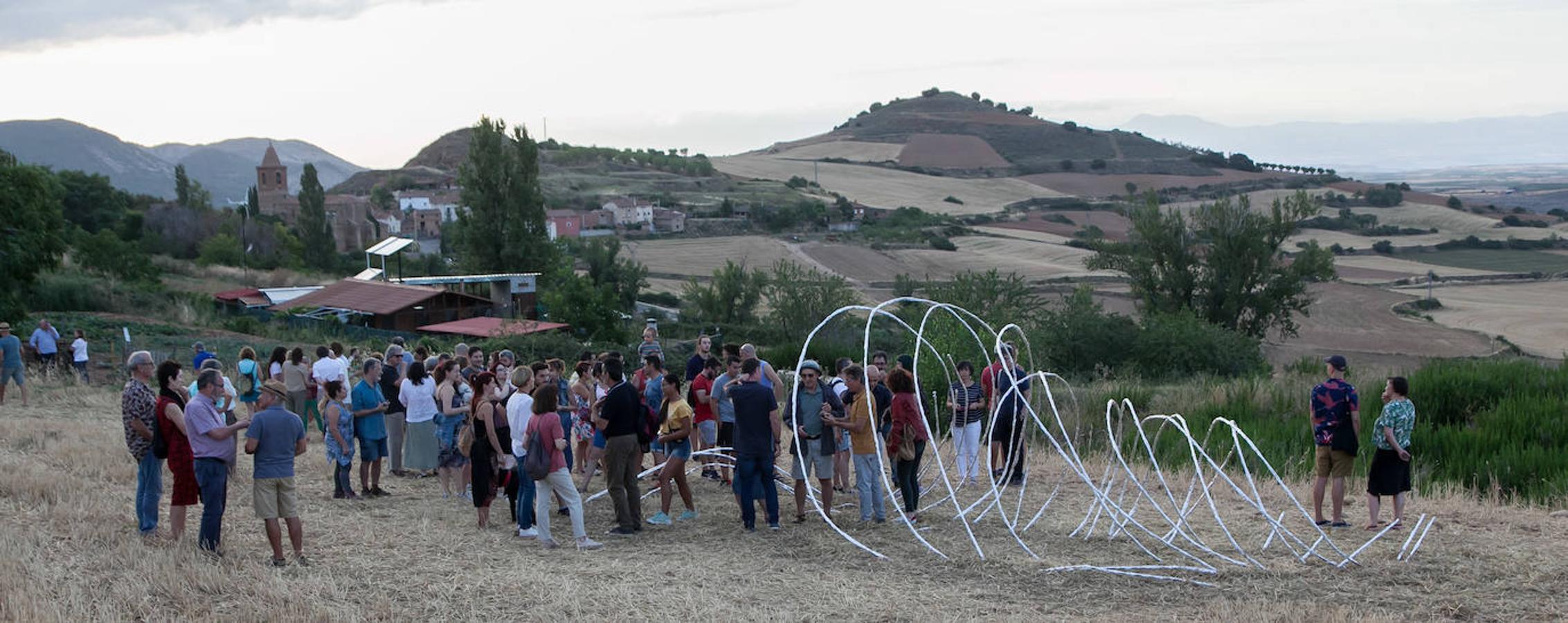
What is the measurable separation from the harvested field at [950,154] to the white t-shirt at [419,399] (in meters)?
147

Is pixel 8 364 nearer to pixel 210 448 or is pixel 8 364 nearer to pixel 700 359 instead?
pixel 700 359

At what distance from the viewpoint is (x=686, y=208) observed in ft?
370

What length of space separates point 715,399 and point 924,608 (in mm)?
4656

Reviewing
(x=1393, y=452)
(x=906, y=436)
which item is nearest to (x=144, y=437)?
(x=906, y=436)

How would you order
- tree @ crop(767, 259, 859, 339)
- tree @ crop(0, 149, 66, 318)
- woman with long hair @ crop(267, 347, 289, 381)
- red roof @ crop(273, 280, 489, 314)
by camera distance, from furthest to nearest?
tree @ crop(767, 259, 859, 339)
red roof @ crop(273, 280, 489, 314)
tree @ crop(0, 149, 66, 318)
woman with long hair @ crop(267, 347, 289, 381)

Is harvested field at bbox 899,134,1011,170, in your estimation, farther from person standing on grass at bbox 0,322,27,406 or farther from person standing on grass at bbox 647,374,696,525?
person standing on grass at bbox 647,374,696,525

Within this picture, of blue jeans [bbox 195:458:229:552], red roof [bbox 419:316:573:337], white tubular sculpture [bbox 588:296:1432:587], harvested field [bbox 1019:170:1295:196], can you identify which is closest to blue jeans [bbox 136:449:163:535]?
blue jeans [bbox 195:458:229:552]

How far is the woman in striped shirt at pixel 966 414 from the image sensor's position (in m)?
12.3

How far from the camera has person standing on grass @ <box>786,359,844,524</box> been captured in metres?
11.1

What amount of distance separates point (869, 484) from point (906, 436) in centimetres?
59

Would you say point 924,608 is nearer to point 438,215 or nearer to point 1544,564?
point 1544,564

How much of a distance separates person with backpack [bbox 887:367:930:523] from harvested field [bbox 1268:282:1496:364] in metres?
33.7

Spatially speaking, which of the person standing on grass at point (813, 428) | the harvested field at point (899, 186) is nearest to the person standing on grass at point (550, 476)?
the person standing on grass at point (813, 428)

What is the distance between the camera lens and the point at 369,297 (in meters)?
46.2
